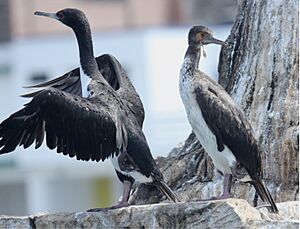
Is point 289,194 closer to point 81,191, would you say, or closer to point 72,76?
point 72,76

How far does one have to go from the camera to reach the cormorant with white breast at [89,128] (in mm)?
14672

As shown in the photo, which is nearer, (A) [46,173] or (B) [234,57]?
(B) [234,57]

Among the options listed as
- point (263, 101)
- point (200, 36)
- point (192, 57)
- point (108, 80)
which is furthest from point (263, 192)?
point (108, 80)

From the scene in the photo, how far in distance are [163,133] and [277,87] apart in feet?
65.4

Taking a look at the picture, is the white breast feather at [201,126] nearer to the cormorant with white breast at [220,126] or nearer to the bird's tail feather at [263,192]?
the cormorant with white breast at [220,126]

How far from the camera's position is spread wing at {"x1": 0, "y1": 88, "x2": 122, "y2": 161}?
14.6 m

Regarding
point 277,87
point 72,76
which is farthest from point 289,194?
point 72,76

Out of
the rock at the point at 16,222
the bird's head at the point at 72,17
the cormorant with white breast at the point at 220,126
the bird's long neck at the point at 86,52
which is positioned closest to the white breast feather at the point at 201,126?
the cormorant with white breast at the point at 220,126

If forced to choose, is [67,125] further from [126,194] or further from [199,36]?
[199,36]

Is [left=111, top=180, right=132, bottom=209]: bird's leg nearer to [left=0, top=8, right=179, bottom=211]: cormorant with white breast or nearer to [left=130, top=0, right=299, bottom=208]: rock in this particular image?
[left=0, top=8, right=179, bottom=211]: cormorant with white breast

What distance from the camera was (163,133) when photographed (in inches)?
1438

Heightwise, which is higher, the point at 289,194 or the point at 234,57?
the point at 234,57

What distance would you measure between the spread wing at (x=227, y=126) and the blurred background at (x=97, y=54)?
764 inches

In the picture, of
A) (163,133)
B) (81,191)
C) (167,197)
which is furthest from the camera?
(81,191)
